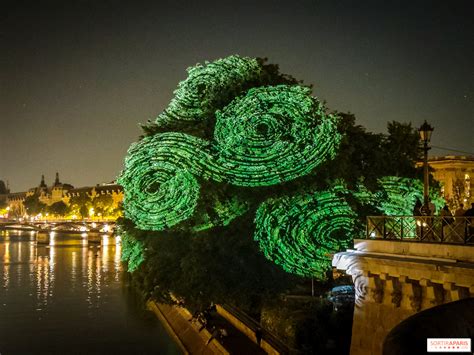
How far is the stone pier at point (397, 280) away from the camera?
41.7 ft

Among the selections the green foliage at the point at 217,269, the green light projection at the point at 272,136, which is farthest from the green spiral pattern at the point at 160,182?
the green light projection at the point at 272,136

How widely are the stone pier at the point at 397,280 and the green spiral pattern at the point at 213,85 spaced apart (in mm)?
10727

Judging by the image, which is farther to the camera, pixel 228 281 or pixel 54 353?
pixel 54 353

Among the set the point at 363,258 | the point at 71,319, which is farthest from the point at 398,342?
the point at 71,319

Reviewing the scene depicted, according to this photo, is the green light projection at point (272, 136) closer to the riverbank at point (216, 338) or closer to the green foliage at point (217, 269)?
the green foliage at point (217, 269)

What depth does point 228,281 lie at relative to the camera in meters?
24.7

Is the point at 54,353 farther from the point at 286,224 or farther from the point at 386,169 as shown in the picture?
the point at 386,169

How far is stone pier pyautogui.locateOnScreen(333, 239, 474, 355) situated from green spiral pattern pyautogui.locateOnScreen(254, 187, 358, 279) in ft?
22.9

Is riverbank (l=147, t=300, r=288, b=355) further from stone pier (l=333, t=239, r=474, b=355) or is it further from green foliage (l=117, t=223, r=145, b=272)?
stone pier (l=333, t=239, r=474, b=355)

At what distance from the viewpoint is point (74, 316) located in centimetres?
4166

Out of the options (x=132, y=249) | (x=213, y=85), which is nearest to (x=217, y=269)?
(x=132, y=249)

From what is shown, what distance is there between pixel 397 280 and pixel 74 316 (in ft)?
102

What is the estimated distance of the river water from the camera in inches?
1331

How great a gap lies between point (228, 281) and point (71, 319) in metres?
19.5
